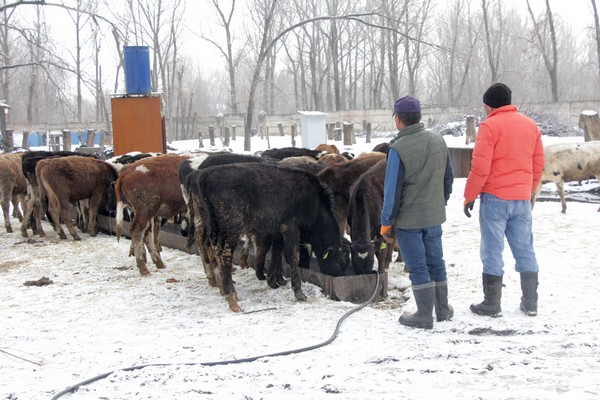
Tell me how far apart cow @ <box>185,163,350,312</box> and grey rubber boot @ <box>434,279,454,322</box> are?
61.4 inches

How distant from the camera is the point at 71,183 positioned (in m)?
11.5

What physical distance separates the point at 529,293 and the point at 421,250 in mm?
1181

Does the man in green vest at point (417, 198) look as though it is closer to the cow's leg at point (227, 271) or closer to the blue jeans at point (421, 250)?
the blue jeans at point (421, 250)

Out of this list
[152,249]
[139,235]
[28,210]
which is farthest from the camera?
[28,210]

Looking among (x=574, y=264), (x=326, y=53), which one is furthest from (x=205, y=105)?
(x=574, y=264)

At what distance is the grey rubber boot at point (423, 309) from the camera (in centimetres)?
581

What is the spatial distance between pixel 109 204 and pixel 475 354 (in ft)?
28.7

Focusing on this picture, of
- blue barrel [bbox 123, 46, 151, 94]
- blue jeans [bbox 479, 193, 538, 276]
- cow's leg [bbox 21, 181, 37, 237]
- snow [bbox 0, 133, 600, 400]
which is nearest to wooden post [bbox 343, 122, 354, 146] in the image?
blue barrel [bbox 123, 46, 151, 94]

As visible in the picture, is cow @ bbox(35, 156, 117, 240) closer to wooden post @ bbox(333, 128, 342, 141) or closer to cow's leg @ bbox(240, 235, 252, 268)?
cow's leg @ bbox(240, 235, 252, 268)

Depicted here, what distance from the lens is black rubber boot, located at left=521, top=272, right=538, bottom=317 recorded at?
6098 mm

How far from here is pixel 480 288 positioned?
23.4 ft

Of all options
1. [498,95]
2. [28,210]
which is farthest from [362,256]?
[28,210]

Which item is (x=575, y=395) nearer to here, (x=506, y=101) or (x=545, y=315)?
(x=545, y=315)

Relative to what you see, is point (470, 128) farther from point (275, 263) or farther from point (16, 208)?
point (275, 263)
